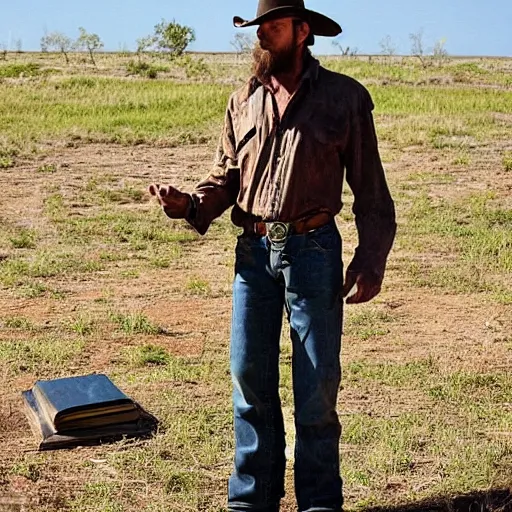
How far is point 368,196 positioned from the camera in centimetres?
342

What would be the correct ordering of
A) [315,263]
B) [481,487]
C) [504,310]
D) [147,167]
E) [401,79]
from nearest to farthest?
[315,263] → [481,487] → [504,310] → [147,167] → [401,79]

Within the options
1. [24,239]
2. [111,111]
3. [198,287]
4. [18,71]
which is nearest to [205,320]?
[198,287]

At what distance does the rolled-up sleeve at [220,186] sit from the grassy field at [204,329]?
1244mm

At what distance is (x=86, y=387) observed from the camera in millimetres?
4949

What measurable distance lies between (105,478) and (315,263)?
1572 millimetres

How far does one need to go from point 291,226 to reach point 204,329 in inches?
138

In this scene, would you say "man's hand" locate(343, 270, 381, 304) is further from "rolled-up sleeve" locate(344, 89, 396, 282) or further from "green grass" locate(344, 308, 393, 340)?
"green grass" locate(344, 308, 393, 340)

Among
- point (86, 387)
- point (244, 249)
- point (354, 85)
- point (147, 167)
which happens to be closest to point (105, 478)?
point (86, 387)

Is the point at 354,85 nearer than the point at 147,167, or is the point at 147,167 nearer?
the point at 354,85

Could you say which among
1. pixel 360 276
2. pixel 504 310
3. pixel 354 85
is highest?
pixel 354 85

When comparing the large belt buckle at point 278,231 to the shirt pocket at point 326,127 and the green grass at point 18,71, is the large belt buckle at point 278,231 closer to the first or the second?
the shirt pocket at point 326,127

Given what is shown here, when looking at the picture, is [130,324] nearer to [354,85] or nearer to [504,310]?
[504,310]

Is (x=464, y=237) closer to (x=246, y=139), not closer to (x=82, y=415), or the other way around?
(x=82, y=415)

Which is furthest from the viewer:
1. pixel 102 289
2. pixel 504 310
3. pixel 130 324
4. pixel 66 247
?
pixel 66 247
